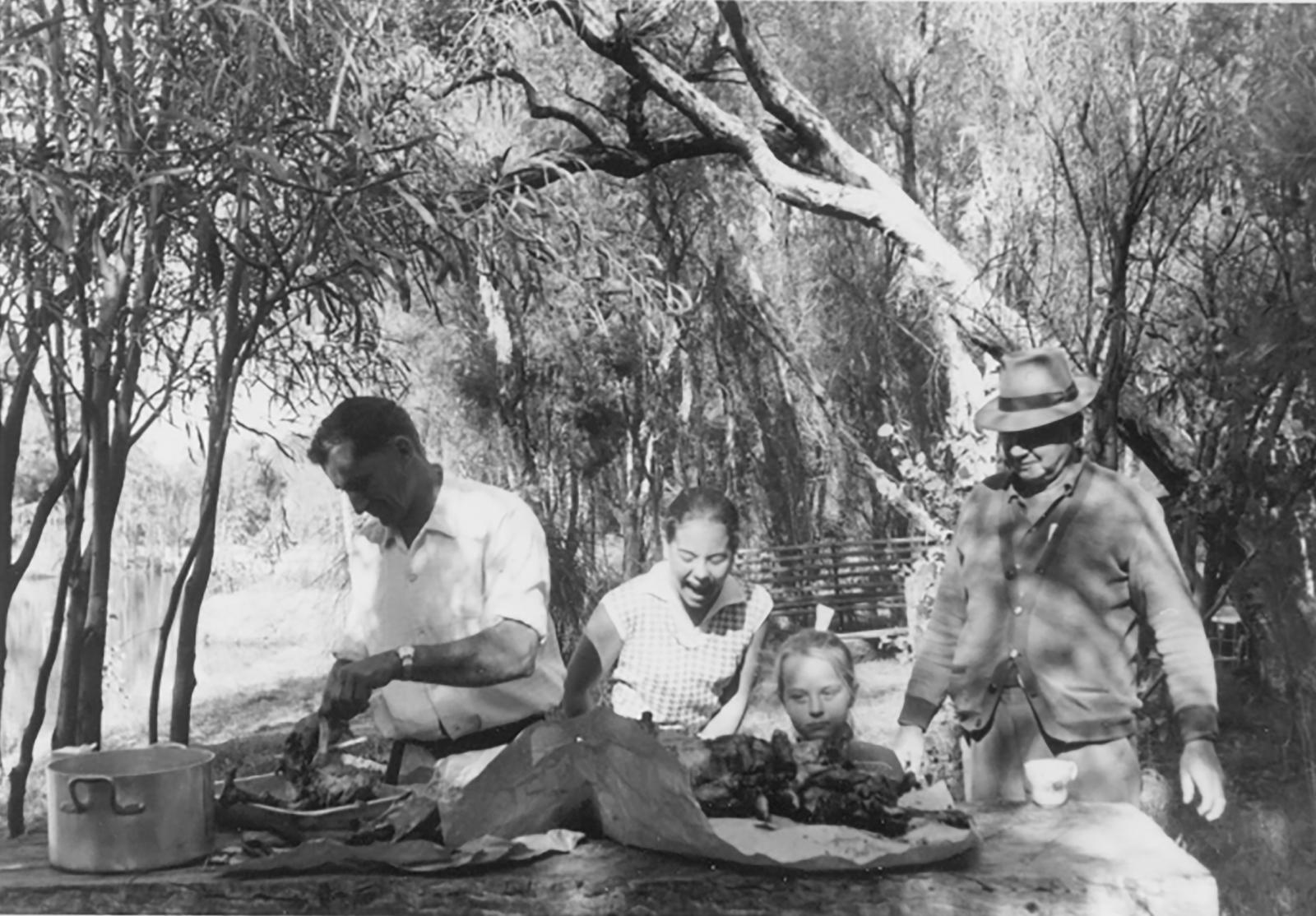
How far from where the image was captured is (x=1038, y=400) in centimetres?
254

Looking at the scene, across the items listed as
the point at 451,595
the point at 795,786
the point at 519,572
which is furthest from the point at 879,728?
the point at 795,786

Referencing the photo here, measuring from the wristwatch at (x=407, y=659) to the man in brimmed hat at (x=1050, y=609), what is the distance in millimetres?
954

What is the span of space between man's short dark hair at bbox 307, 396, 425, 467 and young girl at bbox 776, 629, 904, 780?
2.68ft

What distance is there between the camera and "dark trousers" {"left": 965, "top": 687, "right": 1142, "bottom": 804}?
2479mm

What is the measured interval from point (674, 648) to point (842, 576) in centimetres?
127

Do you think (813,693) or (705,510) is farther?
(705,510)

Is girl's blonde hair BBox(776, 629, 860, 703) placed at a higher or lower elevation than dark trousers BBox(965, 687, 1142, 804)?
higher

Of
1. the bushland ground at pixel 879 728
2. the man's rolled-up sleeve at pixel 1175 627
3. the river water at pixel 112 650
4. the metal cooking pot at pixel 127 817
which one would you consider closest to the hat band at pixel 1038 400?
the man's rolled-up sleeve at pixel 1175 627

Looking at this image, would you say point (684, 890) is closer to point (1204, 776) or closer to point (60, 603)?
point (1204, 776)

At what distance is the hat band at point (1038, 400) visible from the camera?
2539mm

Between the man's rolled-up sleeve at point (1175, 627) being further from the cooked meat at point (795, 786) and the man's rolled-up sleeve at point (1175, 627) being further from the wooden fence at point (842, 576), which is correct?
the wooden fence at point (842, 576)

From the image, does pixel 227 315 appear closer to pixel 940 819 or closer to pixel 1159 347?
pixel 940 819

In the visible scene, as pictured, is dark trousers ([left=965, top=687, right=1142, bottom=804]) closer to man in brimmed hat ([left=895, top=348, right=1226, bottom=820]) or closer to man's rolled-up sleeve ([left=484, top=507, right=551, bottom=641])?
man in brimmed hat ([left=895, top=348, right=1226, bottom=820])

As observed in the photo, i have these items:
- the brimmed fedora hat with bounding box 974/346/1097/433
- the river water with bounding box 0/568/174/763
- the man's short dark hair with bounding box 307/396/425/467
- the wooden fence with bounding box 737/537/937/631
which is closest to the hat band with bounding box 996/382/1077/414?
the brimmed fedora hat with bounding box 974/346/1097/433
